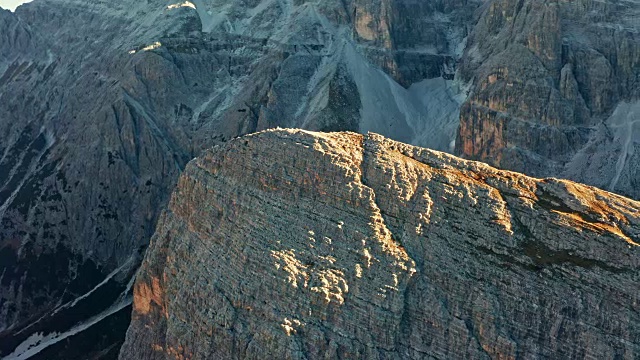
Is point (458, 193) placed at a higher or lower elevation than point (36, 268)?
higher

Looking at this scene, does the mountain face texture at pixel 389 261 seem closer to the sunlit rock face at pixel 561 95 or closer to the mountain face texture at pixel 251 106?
the mountain face texture at pixel 251 106

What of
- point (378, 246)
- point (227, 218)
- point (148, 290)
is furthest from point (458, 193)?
point (148, 290)

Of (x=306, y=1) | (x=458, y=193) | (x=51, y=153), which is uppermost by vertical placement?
(x=306, y=1)

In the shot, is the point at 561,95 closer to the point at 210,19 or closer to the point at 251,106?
the point at 251,106

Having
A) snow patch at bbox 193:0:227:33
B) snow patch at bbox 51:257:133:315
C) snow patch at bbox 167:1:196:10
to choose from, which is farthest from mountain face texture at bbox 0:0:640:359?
snow patch at bbox 167:1:196:10

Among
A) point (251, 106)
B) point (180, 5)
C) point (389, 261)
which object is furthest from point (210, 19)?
point (389, 261)

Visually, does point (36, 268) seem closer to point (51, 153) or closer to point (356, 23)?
point (51, 153)

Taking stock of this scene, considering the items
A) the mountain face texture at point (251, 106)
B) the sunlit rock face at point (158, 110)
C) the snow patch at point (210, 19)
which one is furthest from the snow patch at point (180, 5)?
the snow patch at point (210, 19)
